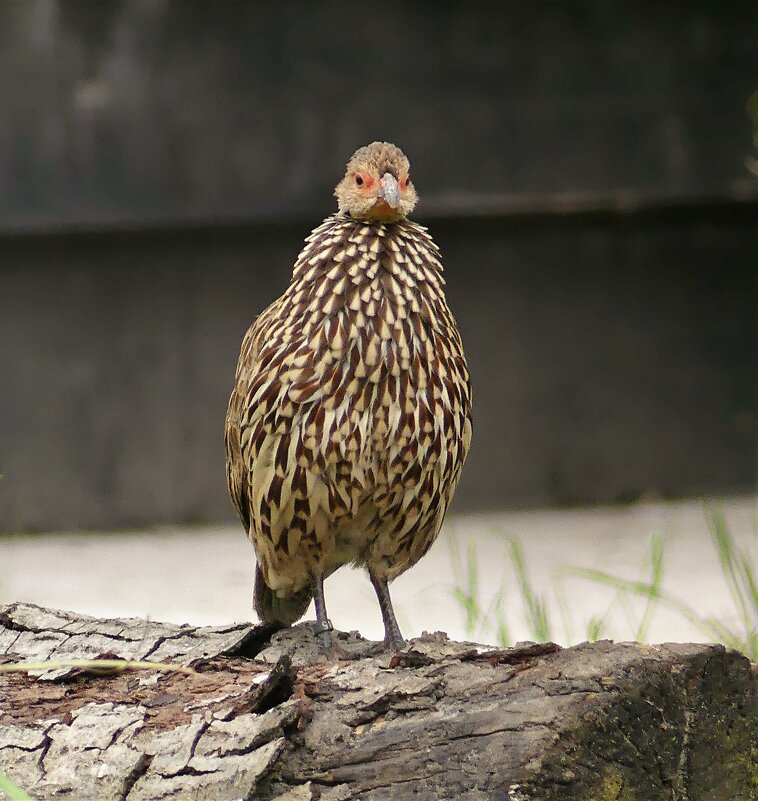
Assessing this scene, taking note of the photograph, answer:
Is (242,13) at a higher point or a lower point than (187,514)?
higher

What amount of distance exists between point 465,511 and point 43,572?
218 cm

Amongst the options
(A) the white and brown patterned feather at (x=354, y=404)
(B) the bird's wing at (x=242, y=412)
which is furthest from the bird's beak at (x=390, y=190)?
(B) the bird's wing at (x=242, y=412)

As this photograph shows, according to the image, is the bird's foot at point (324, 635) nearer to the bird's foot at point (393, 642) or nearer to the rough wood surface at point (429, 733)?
the bird's foot at point (393, 642)

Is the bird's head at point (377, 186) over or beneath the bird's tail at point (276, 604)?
over

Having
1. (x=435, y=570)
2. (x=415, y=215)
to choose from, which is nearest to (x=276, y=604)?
(x=435, y=570)

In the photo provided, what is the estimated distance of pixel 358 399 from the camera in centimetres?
295

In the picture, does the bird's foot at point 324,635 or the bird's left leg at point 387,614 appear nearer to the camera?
the bird's foot at point 324,635

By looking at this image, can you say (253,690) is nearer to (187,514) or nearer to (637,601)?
(637,601)

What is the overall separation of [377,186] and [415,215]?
3.11m

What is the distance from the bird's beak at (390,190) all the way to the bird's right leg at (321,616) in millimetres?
926

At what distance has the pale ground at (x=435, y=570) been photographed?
212 inches

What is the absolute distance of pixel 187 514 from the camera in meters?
6.86

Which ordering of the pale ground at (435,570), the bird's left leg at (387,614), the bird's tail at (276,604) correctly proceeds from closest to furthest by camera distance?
the bird's left leg at (387,614), the bird's tail at (276,604), the pale ground at (435,570)

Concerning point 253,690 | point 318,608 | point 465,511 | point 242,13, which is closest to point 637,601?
point 465,511
